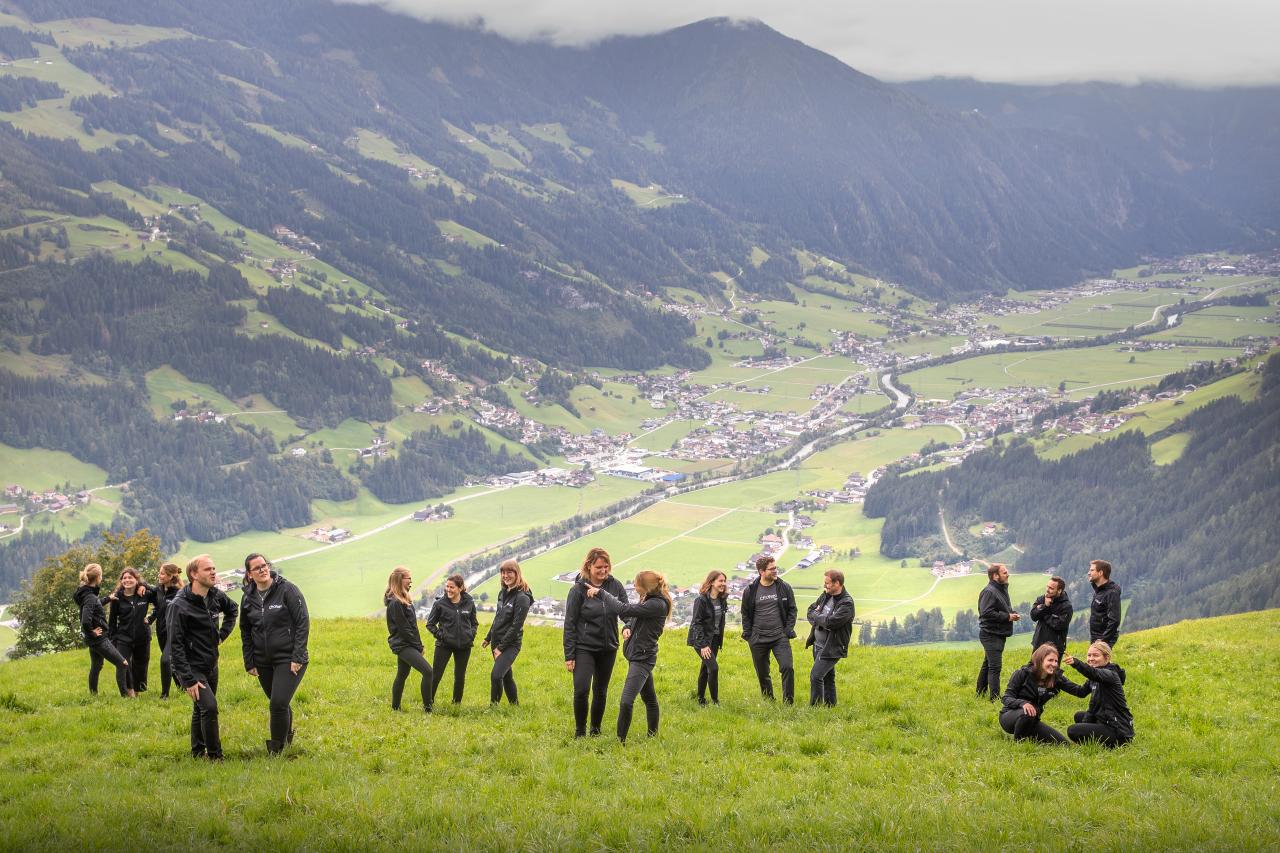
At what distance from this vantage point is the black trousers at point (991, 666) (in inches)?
787

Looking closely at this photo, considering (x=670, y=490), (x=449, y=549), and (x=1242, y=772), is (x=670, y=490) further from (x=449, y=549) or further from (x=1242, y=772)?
(x=1242, y=772)

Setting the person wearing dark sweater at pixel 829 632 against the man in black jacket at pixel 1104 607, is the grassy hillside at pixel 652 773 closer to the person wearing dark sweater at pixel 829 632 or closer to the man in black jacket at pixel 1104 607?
the person wearing dark sweater at pixel 829 632

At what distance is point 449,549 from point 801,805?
147651 millimetres

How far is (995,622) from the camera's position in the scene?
1991cm

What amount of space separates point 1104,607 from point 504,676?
1161 centimetres

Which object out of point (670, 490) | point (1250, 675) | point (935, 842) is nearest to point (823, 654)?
point (935, 842)

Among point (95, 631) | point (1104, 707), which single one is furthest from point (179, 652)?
point (1104, 707)

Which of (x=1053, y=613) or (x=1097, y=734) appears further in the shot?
(x=1053, y=613)

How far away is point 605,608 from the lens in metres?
16.2

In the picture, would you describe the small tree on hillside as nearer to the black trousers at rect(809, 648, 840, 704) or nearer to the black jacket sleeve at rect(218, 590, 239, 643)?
the black jacket sleeve at rect(218, 590, 239, 643)

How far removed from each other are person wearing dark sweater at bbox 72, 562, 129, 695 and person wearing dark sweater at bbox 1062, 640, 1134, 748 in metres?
17.7

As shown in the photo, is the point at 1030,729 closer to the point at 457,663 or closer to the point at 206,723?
the point at 457,663

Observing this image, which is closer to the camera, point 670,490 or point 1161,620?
point 1161,620

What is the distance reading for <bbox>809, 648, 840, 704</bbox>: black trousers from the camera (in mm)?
19531
